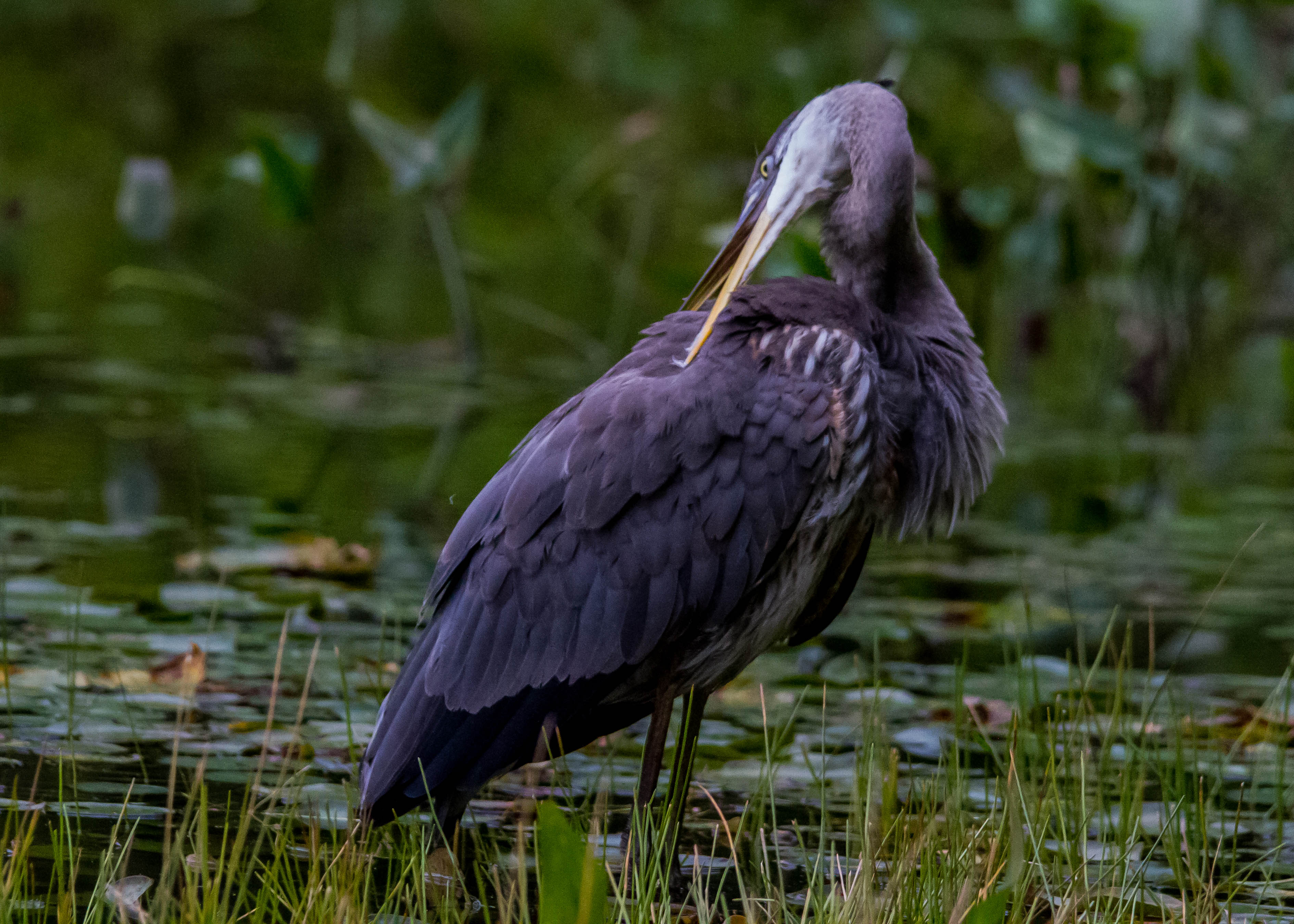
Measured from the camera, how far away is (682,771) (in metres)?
3.36

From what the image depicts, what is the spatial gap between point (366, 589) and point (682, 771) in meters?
1.99

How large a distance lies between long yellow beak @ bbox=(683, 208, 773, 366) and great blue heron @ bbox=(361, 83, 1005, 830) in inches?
0.7

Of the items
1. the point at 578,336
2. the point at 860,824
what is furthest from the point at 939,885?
the point at 578,336

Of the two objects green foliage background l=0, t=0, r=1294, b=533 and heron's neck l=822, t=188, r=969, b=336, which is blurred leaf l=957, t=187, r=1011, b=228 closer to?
green foliage background l=0, t=0, r=1294, b=533

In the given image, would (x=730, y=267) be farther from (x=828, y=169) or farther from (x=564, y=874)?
(x=564, y=874)

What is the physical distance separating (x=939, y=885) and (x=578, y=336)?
608 centimetres

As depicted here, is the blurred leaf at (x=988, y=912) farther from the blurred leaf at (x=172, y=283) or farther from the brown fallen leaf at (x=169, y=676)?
the blurred leaf at (x=172, y=283)

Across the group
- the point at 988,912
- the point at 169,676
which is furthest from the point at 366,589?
the point at 988,912

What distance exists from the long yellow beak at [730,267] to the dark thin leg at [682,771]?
69cm

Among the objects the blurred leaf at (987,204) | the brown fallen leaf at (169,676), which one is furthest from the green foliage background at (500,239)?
the brown fallen leaf at (169,676)

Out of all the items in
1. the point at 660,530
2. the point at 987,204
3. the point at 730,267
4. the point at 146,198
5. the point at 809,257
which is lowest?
the point at 660,530

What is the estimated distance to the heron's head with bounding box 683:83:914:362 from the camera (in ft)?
11.8

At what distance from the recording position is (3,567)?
4719mm

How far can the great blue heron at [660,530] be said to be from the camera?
10.7 ft
